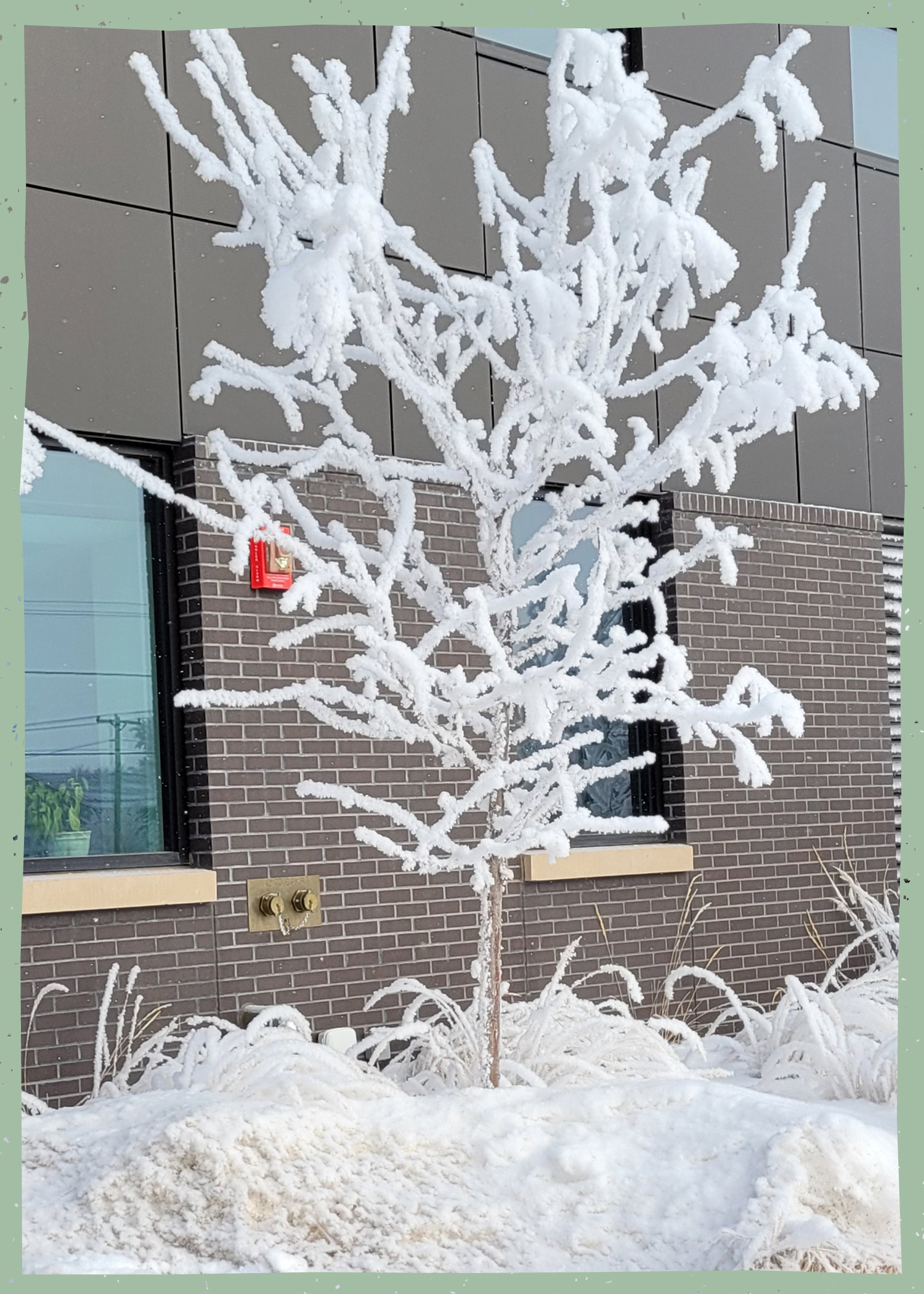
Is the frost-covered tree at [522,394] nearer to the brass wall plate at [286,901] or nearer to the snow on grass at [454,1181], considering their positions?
the snow on grass at [454,1181]

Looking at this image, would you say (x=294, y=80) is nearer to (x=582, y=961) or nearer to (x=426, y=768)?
(x=426, y=768)

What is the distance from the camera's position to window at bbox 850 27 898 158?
22.2 feet

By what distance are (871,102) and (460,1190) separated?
5.34 meters

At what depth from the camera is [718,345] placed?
3822mm

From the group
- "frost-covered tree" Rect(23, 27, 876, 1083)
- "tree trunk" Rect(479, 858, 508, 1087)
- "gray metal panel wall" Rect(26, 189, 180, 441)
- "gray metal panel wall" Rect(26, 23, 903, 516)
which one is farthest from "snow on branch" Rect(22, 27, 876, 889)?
"gray metal panel wall" Rect(26, 23, 903, 516)

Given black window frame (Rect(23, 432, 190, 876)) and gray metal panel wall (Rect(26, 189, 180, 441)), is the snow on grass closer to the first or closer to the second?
black window frame (Rect(23, 432, 190, 876))

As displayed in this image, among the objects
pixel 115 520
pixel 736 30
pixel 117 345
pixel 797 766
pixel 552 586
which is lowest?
pixel 797 766

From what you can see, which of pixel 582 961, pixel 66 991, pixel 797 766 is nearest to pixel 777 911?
pixel 797 766

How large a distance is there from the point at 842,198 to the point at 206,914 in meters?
4.25

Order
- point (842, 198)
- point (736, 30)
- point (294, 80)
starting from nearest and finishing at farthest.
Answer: point (294, 80)
point (736, 30)
point (842, 198)

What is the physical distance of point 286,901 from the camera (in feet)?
17.3

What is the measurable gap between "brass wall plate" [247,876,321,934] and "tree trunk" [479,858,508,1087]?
3.91 feet

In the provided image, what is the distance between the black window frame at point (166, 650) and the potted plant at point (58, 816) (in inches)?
11.5

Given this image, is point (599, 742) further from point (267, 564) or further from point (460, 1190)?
point (460, 1190)
